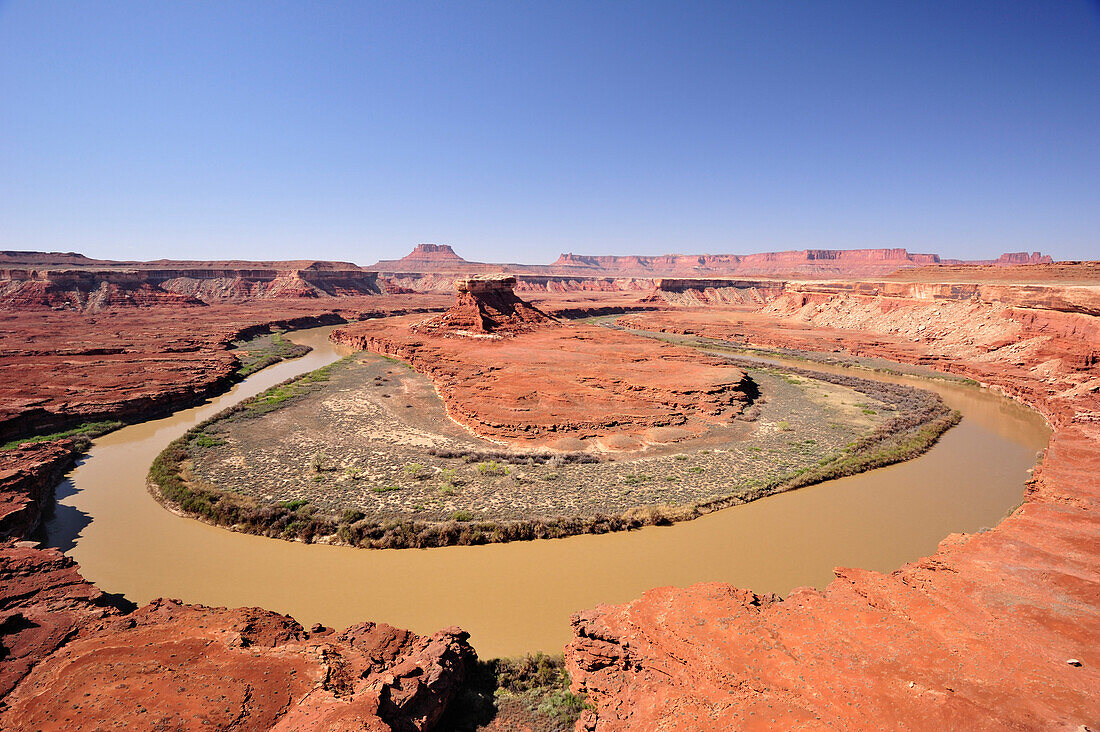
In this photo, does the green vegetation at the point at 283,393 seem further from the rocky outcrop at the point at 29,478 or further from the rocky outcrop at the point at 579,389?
the rocky outcrop at the point at 579,389

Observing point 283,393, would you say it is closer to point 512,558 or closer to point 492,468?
point 492,468

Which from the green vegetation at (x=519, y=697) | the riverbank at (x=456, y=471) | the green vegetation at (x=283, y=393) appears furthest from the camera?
the green vegetation at (x=283, y=393)

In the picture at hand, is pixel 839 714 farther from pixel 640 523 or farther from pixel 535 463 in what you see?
pixel 535 463

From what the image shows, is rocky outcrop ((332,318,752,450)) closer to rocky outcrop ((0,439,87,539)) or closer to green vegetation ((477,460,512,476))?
green vegetation ((477,460,512,476))

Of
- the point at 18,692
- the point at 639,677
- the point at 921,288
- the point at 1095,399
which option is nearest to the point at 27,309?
the point at 18,692

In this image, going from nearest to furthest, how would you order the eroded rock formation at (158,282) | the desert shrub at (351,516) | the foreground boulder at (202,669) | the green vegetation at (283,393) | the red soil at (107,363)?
the foreground boulder at (202,669)
the desert shrub at (351,516)
the red soil at (107,363)
the green vegetation at (283,393)
the eroded rock formation at (158,282)

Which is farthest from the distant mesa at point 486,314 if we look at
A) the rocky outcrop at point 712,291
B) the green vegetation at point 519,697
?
the rocky outcrop at point 712,291
